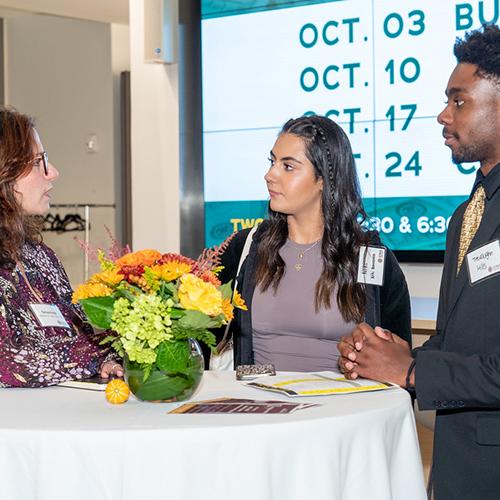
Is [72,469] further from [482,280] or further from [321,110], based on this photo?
[321,110]

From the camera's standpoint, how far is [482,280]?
2.26 metres

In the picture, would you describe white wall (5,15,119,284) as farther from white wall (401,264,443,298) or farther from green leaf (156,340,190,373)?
green leaf (156,340,190,373)

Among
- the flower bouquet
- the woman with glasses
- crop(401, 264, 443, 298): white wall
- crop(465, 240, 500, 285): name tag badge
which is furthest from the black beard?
crop(401, 264, 443, 298): white wall

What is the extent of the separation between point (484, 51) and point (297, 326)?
1181 mm

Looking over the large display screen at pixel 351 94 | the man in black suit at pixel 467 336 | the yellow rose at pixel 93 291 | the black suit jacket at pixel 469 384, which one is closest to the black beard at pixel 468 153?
the man in black suit at pixel 467 336

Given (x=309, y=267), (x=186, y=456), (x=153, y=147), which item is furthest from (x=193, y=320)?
(x=153, y=147)

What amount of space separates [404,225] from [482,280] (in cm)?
279

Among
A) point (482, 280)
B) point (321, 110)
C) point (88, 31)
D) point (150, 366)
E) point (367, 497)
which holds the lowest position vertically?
point (367, 497)

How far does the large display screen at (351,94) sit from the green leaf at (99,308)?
2.94 m

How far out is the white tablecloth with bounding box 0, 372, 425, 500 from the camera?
6.45 ft

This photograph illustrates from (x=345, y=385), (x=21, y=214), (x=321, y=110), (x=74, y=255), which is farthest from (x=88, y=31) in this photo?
(x=345, y=385)

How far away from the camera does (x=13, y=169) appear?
2879mm

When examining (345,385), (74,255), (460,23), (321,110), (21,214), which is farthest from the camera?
(74,255)

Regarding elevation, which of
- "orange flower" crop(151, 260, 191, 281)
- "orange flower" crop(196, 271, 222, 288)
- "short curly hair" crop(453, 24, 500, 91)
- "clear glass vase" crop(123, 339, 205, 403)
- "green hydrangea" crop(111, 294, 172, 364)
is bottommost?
"clear glass vase" crop(123, 339, 205, 403)
